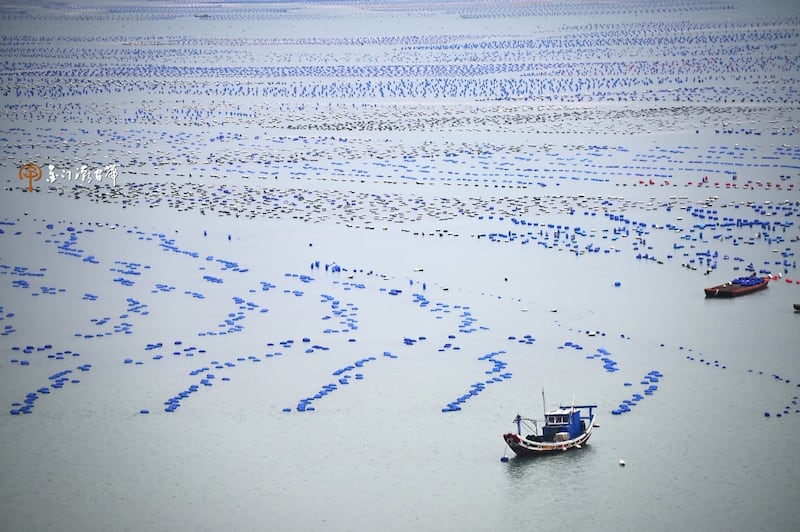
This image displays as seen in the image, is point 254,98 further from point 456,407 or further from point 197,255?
point 456,407

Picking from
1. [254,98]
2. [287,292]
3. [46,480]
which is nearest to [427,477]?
[46,480]

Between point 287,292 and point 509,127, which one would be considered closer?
point 287,292

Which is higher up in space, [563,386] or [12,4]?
[12,4]

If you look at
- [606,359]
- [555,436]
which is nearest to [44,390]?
[555,436]

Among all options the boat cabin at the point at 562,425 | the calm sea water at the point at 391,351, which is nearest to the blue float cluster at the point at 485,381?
the calm sea water at the point at 391,351

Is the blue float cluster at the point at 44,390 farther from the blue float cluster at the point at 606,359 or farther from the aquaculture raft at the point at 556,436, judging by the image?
the blue float cluster at the point at 606,359

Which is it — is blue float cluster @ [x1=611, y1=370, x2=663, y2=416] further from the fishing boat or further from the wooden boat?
the wooden boat
